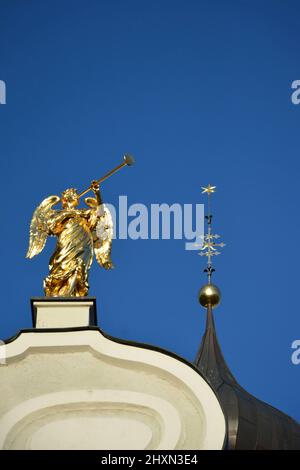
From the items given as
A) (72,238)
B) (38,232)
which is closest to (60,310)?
(72,238)

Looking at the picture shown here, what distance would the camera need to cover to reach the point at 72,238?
1598 centimetres

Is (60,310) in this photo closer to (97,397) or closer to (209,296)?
(97,397)

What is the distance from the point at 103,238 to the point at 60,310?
1.56 meters

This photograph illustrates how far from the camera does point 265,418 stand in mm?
16109

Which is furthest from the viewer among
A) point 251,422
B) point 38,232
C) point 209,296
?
point 209,296

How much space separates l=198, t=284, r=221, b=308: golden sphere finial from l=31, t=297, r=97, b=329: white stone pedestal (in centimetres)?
511

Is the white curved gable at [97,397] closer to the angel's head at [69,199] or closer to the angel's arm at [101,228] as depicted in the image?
the angel's arm at [101,228]

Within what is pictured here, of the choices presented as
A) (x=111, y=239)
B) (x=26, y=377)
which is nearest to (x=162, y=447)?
(x=26, y=377)

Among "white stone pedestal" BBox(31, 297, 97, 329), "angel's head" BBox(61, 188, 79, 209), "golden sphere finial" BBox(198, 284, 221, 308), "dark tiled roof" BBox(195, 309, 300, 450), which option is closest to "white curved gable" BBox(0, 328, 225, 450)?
"white stone pedestal" BBox(31, 297, 97, 329)

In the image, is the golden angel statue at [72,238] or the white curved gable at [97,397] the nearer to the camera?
the white curved gable at [97,397]

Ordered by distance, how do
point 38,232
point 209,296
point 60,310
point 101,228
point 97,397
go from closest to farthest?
point 97,397, point 60,310, point 38,232, point 101,228, point 209,296

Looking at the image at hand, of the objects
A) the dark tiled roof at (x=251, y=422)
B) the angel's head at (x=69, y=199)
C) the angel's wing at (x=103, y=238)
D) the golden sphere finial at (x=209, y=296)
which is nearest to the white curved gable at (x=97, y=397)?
the dark tiled roof at (x=251, y=422)

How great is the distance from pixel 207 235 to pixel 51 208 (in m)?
4.34

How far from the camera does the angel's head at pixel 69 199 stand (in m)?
16.4
